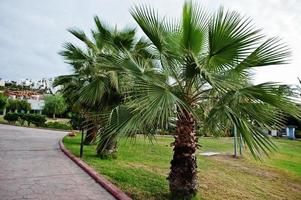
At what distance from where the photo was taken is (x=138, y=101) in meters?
4.76

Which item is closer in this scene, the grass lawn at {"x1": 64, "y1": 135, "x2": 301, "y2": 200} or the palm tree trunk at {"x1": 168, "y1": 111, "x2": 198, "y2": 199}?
the palm tree trunk at {"x1": 168, "y1": 111, "x2": 198, "y2": 199}

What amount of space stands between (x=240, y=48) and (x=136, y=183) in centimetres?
412

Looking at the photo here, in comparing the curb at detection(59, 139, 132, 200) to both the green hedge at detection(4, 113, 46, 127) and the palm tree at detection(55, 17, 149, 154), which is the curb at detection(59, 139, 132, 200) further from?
the green hedge at detection(4, 113, 46, 127)

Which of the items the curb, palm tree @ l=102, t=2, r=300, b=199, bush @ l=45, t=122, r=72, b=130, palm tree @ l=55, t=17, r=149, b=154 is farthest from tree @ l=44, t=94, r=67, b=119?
palm tree @ l=102, t=2, r=300, b=199

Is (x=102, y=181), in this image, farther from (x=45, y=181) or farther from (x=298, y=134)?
(x=298, y=134)

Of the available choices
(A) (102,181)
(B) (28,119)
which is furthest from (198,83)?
(B) (28,119)

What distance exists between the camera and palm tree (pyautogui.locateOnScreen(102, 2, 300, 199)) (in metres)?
4.48

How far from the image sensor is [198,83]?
18.4 feet

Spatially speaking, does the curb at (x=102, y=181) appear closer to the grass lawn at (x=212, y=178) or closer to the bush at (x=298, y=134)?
the grass lawn at (x=212, y=178)

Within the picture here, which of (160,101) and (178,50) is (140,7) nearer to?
(178,50)

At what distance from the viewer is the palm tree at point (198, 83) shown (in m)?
4.48

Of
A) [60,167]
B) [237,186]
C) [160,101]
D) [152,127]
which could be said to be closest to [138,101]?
[160,101]

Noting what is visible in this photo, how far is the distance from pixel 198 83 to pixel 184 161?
5.08 feet

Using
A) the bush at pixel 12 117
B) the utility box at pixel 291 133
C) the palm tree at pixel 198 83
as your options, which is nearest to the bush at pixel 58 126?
the bush at pixel 12 117
